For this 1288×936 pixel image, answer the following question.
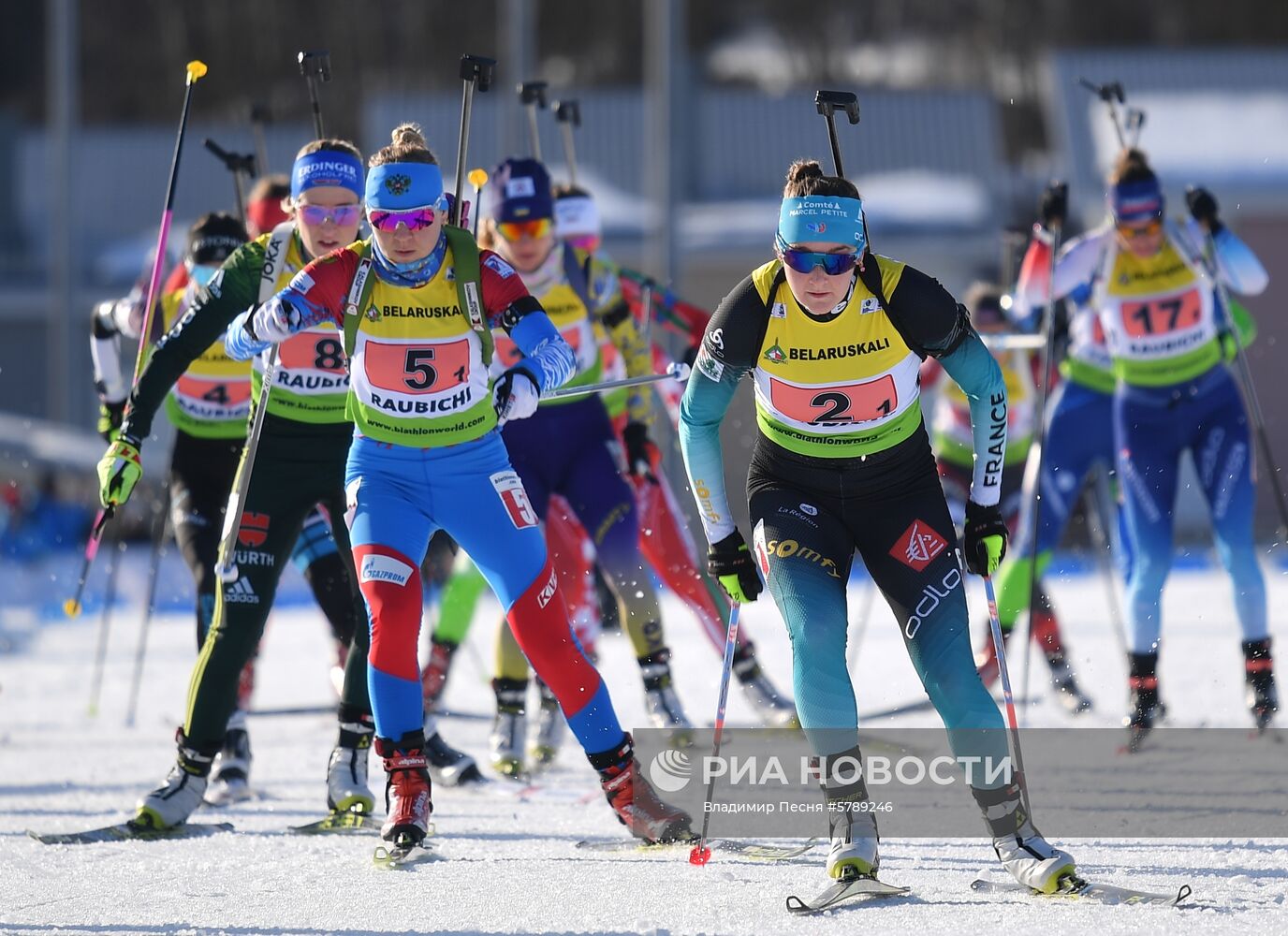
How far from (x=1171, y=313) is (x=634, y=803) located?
3.45 metres

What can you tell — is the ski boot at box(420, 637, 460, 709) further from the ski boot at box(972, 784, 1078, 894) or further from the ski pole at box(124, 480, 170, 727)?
the ski boot at box(972, 784, 1078, 894)

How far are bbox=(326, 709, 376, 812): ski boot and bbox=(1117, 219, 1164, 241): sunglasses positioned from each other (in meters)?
3.70

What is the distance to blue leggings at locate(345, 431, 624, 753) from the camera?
5.51m

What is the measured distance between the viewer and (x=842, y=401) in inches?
199

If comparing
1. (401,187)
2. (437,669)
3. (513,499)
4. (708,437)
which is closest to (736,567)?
(708,437)

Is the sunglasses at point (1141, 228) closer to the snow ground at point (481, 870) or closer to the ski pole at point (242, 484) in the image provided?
the snow ground at point (481, 870)

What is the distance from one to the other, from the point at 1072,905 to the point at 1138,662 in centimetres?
304

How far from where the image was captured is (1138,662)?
24.7 ft

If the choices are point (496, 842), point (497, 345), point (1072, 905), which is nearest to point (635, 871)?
point (496, 842)

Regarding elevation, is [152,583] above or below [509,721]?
above

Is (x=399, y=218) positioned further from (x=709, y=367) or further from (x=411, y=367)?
(x=709, y=367)

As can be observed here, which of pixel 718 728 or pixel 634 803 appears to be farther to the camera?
pixel 634 803

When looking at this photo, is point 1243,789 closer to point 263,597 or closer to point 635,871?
point 635,871

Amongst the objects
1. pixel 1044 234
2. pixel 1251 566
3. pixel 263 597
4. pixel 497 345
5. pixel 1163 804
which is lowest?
pixel 1163 804
